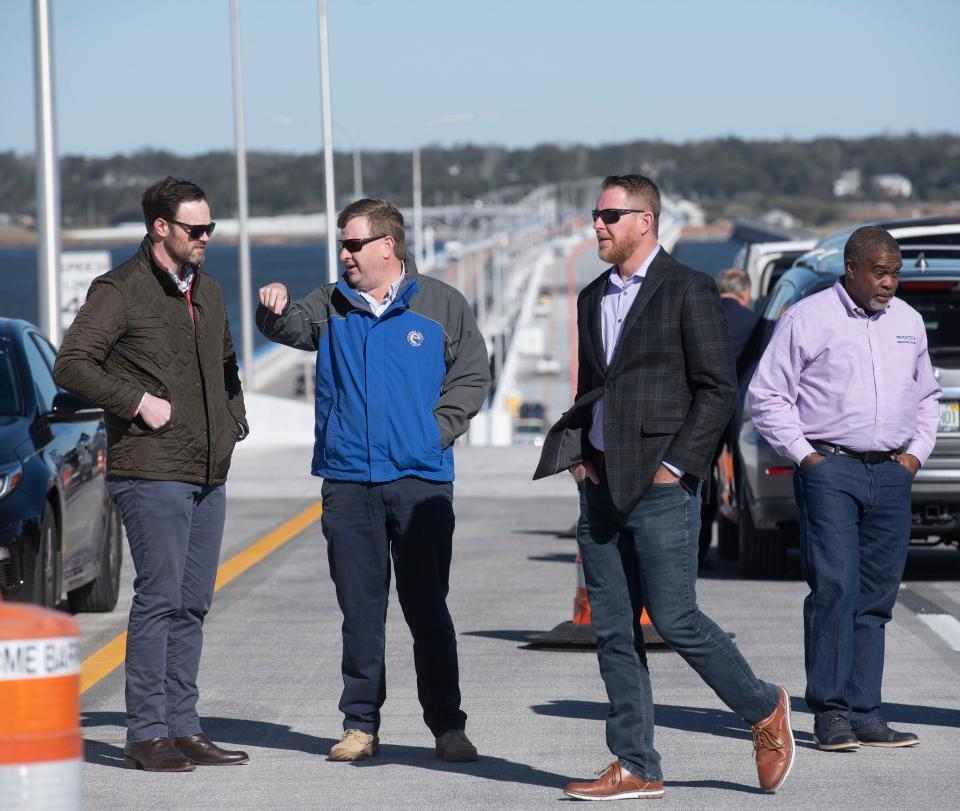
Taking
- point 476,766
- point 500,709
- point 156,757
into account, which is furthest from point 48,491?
point 476,766

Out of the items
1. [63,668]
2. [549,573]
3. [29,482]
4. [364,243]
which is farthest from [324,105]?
[63,668]

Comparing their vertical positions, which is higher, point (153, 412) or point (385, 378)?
point (385, 378)

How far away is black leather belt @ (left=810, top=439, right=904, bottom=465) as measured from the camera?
21.5 feet

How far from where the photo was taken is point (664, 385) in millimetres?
5668

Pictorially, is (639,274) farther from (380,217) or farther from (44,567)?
(44,567)

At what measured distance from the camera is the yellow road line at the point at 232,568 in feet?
26.8

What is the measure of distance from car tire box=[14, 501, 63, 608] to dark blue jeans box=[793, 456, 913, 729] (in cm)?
364

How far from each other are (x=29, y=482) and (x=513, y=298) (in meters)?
124

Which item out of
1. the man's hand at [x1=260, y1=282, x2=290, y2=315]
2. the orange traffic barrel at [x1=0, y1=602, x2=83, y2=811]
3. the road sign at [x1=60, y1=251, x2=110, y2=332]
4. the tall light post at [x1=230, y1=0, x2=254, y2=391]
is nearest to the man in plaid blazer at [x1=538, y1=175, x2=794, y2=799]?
the man's hand at [x1=260, y1=282, x2=290, y2=315]

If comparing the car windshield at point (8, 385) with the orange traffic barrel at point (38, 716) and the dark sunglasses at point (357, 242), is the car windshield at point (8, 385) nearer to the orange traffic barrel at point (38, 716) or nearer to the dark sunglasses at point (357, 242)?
the dark sunglasses at point (357, 242)

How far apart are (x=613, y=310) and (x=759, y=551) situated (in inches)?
217

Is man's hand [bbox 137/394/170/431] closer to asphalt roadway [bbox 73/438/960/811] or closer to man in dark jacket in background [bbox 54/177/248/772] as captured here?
man in dark jacket in background [bbox 54/177/248/772]

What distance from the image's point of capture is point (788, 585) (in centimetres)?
1086

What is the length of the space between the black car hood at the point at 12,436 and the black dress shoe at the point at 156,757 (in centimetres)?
257
